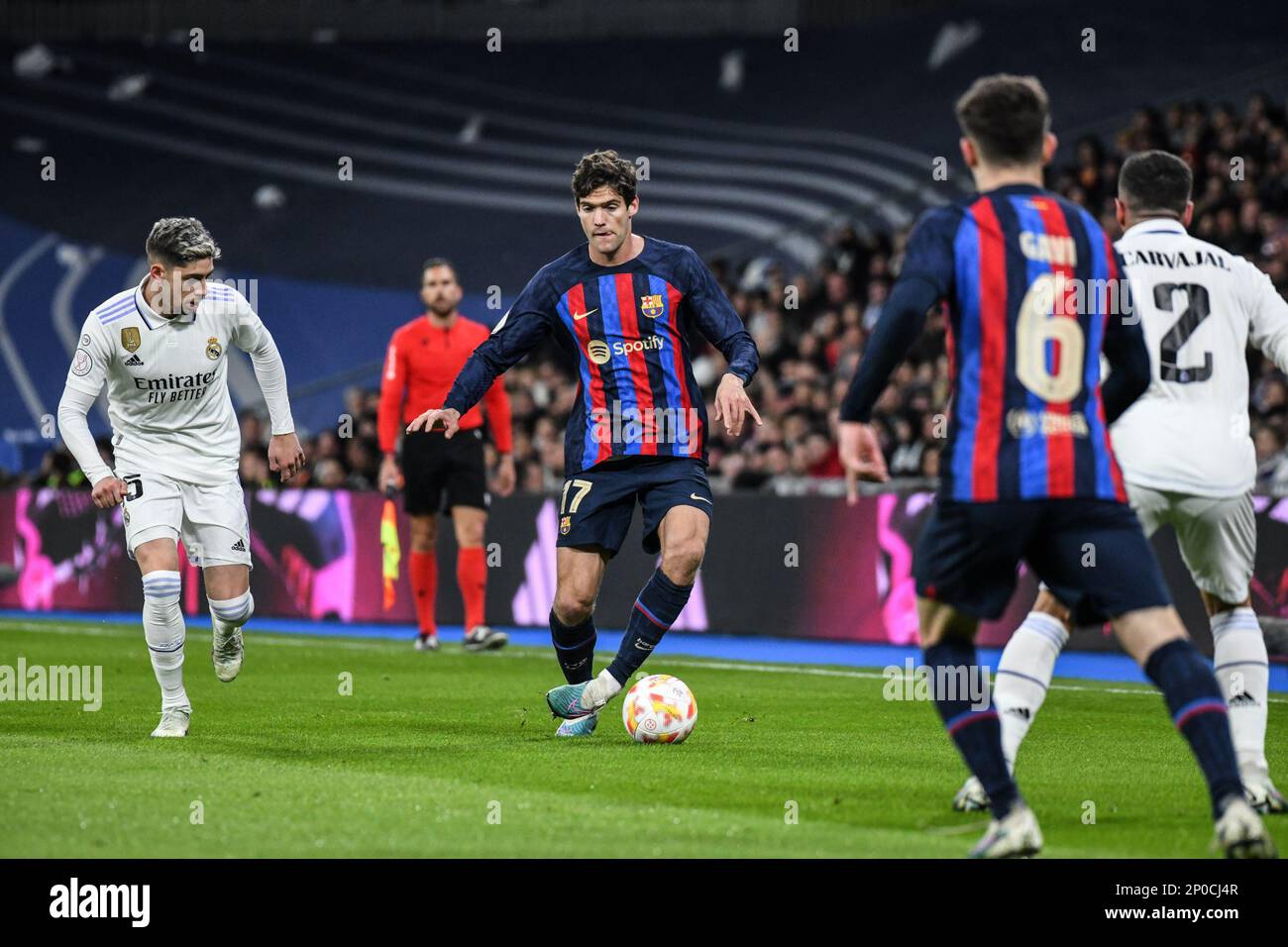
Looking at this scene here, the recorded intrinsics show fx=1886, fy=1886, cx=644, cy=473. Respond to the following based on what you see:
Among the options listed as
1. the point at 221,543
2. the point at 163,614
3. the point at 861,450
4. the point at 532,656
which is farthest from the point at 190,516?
the point at 532,656

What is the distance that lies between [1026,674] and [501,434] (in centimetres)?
766

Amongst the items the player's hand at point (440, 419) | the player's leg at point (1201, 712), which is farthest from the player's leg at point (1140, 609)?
the player's hand at point (440, 419)

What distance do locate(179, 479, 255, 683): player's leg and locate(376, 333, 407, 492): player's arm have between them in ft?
16.4

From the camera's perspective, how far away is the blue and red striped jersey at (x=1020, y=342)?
4.96m

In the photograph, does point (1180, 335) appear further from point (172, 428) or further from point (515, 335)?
point (172, 428)

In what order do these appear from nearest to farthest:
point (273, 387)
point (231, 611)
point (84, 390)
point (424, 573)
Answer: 1. point (84, 390)
2. point (231, 611)
3. point (273, 387)
4. point (424, 573)

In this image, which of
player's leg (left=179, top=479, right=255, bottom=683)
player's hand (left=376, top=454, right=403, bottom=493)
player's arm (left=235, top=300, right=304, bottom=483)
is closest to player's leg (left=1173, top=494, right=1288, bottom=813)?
player's arm (left=235, top=300, right=304, bottom=483)

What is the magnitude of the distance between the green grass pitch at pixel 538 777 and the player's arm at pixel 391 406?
96.1 inches

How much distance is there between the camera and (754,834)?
554 cm

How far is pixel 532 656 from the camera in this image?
13.5 metres

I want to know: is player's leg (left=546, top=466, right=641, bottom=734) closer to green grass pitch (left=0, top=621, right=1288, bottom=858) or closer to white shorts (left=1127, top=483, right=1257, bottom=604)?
green grass pitch (left=0, top=621, right=1288, bottom=858)

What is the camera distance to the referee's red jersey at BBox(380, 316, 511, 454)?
1352 centimetres

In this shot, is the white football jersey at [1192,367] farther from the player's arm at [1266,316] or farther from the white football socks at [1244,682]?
the white football socks at [1244,682]

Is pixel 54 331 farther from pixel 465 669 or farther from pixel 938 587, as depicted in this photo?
pixel 938 587
